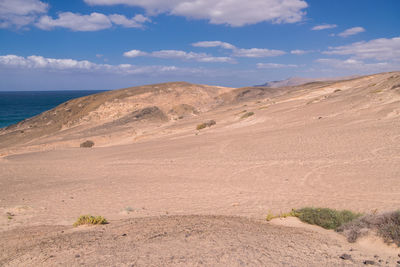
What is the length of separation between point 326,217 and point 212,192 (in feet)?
13.5

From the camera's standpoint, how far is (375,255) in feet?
14.8

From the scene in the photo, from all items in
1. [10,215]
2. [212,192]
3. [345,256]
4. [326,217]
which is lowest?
[10,215]

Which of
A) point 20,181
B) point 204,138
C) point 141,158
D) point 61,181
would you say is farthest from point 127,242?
point 204,138

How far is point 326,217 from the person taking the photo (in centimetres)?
637

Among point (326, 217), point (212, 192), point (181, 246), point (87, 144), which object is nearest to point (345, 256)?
point (326, 217)

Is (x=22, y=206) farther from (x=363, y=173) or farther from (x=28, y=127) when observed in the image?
(x=28, y=127)

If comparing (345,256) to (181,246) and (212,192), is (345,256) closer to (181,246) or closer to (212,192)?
(181,246)

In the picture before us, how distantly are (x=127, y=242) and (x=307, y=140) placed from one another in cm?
1249

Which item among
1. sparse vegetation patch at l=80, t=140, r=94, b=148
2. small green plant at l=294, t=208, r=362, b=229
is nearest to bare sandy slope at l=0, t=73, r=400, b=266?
small green plant at l=294, t=208, r=362, b=229

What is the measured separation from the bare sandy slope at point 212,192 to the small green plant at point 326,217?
0.53 meters

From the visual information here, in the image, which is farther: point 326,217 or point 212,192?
point 212,192

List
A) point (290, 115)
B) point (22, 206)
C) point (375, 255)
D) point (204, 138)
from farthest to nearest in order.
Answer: point (290, 115) < point (204, 138) < point (22, 206) < point (375, 255)

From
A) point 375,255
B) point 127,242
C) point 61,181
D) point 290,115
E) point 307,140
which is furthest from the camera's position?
point 290,115

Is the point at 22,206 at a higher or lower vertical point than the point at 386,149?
lower
